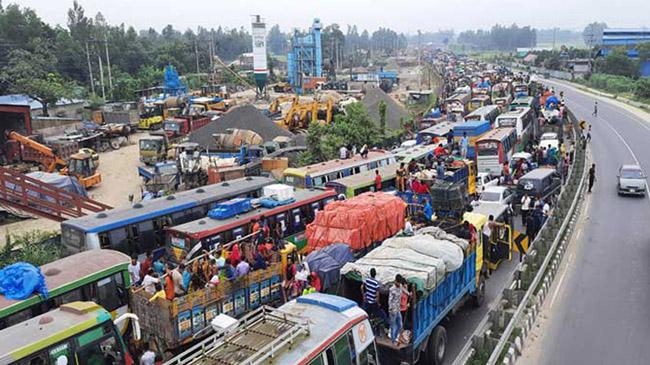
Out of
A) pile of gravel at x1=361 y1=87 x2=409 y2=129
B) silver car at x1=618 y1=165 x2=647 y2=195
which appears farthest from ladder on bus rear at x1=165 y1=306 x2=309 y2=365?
pile of gravel at x1=361 y1=87 x2=409 y2=129

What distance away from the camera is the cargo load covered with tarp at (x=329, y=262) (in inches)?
508

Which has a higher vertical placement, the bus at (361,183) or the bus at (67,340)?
the bus at (67,340)

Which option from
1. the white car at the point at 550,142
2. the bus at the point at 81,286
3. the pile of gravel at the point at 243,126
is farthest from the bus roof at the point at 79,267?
the pile of gravel at the point at 243,126

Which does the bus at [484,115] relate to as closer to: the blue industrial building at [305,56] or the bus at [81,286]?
the bus at [81,286]

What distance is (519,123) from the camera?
35.1 metres

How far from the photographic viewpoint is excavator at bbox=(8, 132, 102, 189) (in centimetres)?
3344

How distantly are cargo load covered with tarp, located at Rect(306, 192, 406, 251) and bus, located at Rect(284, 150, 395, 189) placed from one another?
498 cm

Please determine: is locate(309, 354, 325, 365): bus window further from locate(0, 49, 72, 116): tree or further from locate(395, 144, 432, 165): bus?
locate(0, 49, 72, 116): tree

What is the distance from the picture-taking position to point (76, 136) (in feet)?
143

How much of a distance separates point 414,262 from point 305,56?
89.8 metres

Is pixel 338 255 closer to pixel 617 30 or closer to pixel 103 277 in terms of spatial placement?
pixel 103 277

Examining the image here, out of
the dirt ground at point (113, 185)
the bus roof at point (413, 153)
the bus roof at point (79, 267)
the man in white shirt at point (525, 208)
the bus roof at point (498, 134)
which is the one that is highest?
the bus roof at point (498, 134)

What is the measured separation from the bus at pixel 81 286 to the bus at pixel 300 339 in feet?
14.2

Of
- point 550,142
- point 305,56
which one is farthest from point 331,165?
point 305,56
